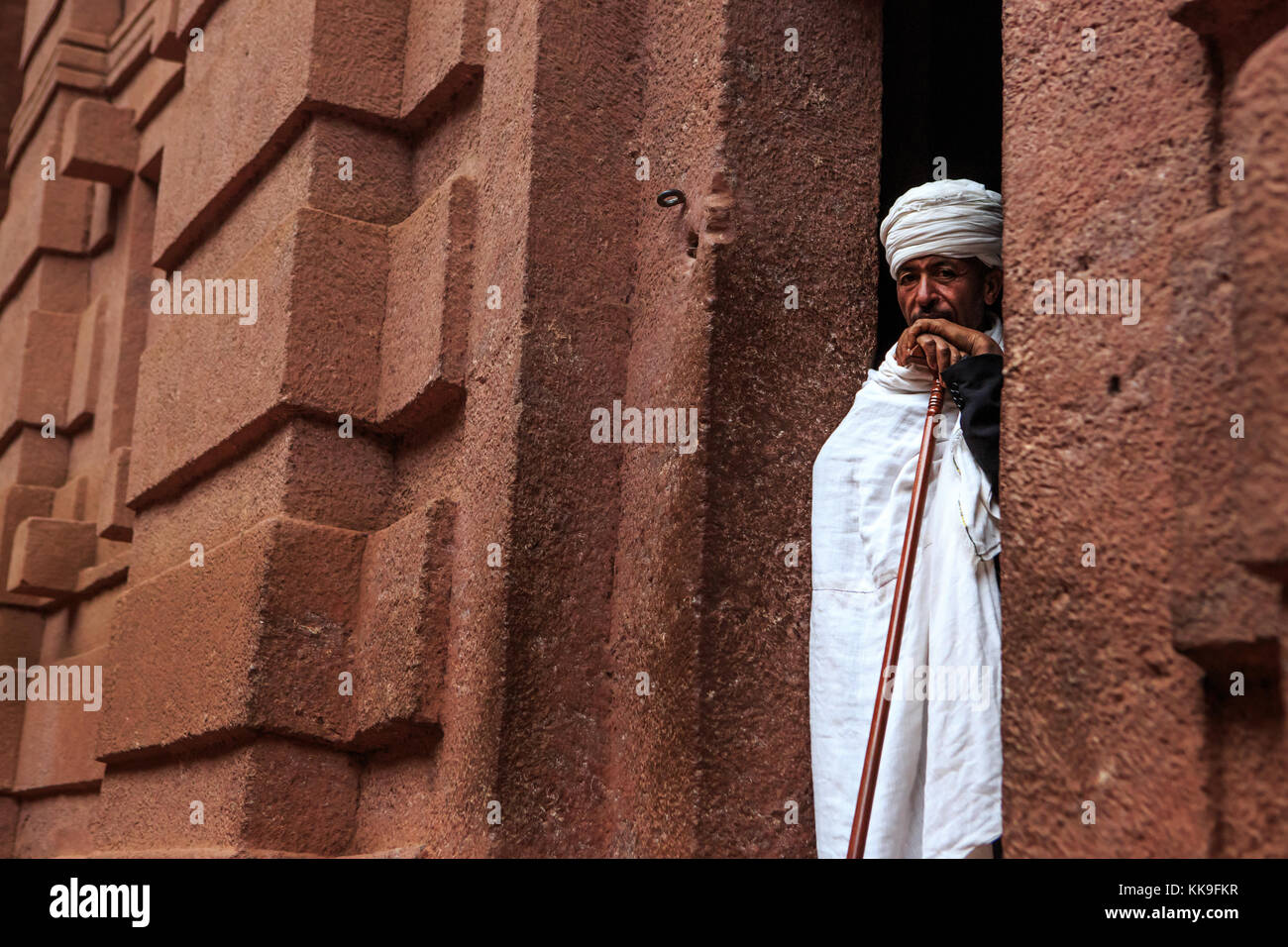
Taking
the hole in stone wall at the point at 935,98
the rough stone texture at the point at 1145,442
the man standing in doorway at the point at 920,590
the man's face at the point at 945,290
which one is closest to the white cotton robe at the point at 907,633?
the man standing in doorway at the point at 920,590

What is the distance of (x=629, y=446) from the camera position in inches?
137

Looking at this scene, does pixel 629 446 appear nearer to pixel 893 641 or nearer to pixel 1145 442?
pixel 893 641

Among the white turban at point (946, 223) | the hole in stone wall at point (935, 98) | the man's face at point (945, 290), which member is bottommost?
the man's face at point (945, 290)

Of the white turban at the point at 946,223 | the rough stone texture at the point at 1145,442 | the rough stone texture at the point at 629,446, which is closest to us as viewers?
the rough stone texture at the point at 1145,442

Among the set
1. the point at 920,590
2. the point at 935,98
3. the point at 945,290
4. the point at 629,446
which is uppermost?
the point at 935,98

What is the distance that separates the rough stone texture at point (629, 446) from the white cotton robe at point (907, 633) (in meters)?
0.10

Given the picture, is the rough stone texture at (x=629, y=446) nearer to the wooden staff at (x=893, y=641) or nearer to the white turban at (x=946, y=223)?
the white turban at (x=946, y=223)

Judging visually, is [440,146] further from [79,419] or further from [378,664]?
[79,419]

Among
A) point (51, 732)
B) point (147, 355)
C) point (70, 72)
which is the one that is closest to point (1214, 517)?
point (147, 355)

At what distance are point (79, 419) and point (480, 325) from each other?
3.77 m

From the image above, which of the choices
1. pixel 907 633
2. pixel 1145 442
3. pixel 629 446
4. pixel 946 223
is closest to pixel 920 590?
pixel 907 633

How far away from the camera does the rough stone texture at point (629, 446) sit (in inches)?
77.9

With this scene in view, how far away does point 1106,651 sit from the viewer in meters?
2.03

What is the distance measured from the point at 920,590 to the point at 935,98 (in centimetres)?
249
